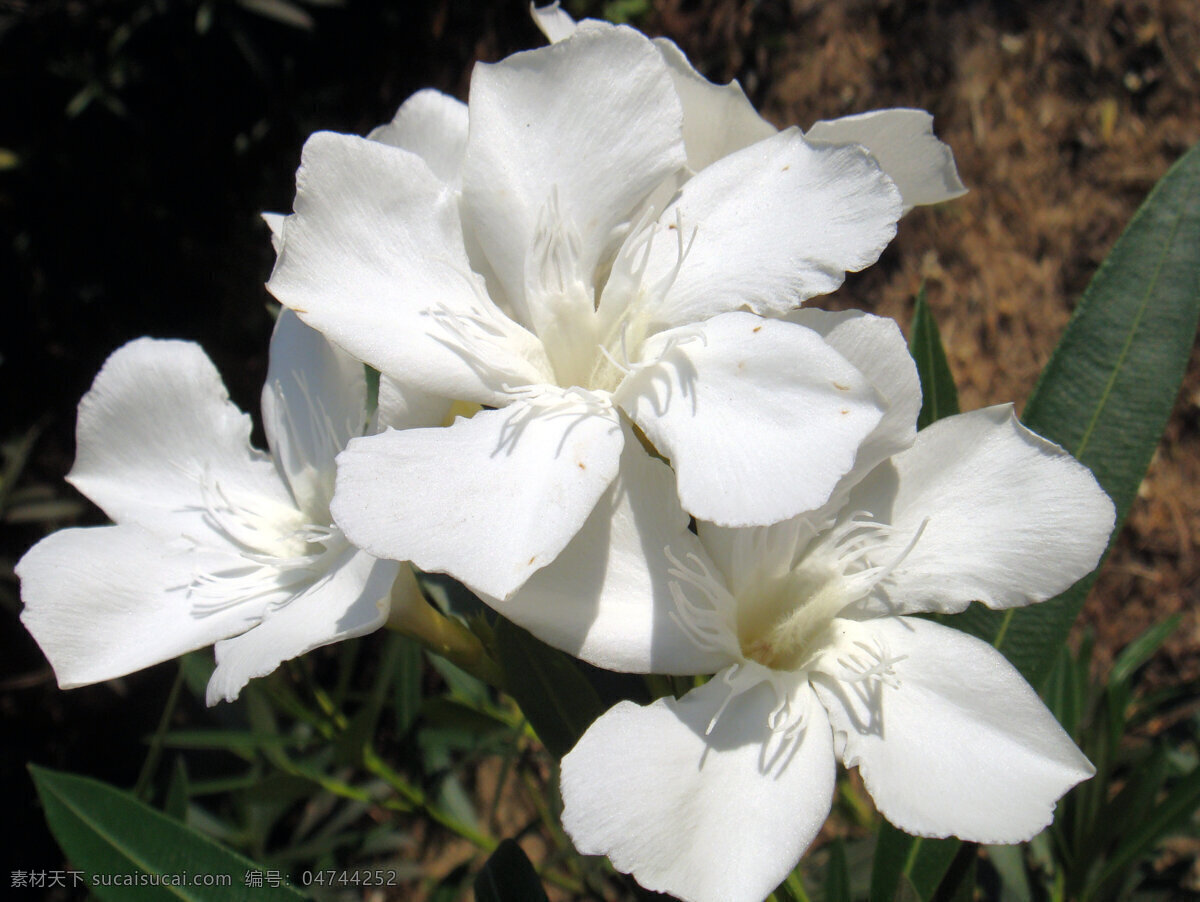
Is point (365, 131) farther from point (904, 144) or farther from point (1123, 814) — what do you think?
point (1123, 814)

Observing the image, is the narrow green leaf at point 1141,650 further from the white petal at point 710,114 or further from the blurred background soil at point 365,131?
the white petal at point 710,114

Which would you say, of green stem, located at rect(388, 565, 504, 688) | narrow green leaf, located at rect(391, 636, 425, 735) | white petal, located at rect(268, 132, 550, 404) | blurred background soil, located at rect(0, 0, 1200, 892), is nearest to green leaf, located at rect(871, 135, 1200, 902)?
green stem, located at rect(388, 565, 504, 688)

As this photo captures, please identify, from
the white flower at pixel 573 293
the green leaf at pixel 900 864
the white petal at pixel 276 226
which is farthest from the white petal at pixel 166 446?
the green leaf at pixel 900 864

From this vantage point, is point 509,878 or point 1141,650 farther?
point 1141,650

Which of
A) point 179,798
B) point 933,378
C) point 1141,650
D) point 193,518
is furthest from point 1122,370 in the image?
point 179,798

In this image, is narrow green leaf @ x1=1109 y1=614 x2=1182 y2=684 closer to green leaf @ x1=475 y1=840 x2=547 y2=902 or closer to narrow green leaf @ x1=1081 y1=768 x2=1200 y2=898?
narrow green leaf @ x1=1081 y1=768 x2=1200 y2=898

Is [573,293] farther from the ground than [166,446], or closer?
farther from the ground
